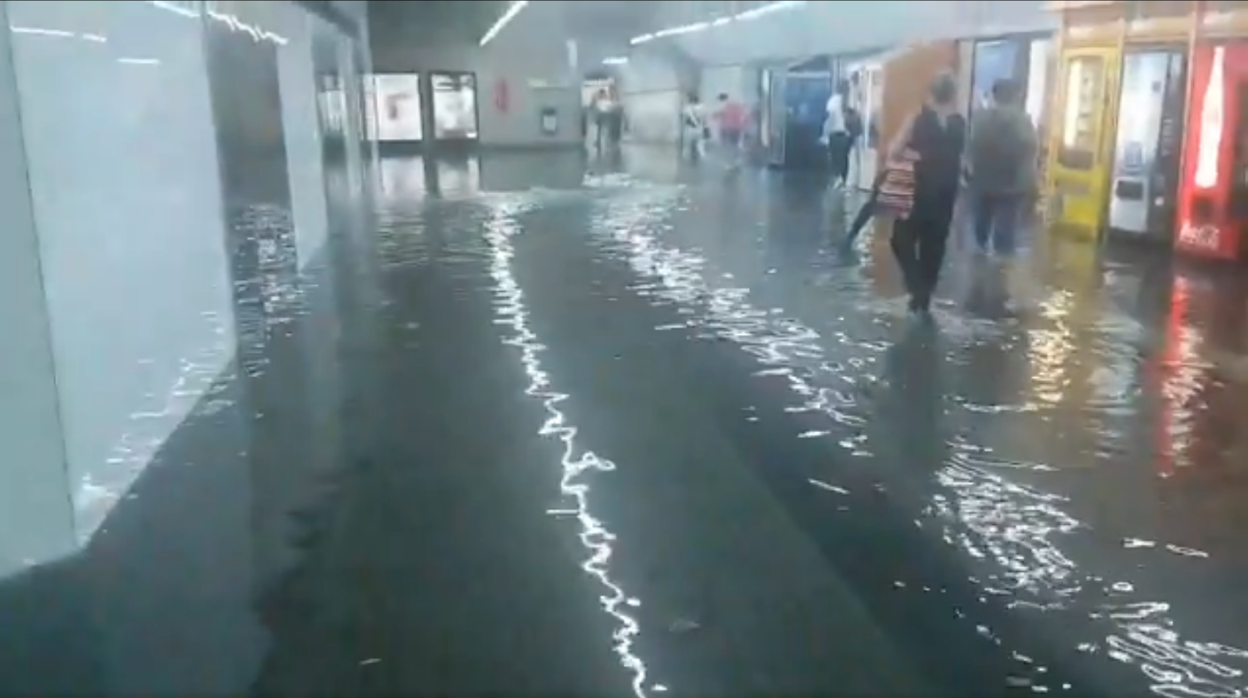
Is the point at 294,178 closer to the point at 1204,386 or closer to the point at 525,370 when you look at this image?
the point at 525,370

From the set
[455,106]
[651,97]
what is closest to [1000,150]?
[455,106]

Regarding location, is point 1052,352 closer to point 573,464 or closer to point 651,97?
point 573,464

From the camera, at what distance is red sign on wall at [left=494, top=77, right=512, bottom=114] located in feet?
103

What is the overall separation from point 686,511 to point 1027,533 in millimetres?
1268

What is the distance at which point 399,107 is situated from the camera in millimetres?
32062

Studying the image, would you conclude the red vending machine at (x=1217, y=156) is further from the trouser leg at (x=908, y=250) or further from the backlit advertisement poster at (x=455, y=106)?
the backlit advertisement poster at (x=455, y=106)

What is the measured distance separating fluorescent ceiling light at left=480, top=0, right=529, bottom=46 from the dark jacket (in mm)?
17393

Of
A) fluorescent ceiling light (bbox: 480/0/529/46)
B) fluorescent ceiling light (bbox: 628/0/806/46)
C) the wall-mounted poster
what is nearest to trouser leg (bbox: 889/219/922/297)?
fluorescent ceiling light (bbox: 628/0/806/46)

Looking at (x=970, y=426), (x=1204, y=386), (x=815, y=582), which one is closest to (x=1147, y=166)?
(x=1204, y=386)

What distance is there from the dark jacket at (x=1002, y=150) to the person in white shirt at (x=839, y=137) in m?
7.68

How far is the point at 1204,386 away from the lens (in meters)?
6.09

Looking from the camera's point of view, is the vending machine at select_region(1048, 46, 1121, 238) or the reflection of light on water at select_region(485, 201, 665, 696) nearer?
the reflection of light on water at select_region(485, 201, 665, 696)

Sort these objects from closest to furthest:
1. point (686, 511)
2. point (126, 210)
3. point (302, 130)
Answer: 1. point (686, 511)
2. point (126, 210)
3. point (302, 130)

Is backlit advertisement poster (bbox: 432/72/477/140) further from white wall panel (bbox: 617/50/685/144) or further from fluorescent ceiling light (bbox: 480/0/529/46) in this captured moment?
white wall panel (bbox: 617/50/685/144)
